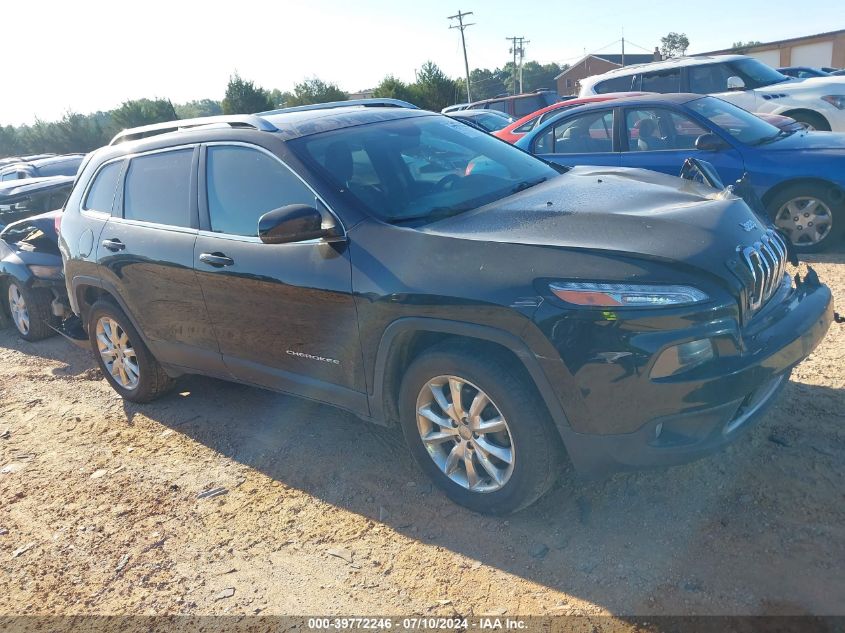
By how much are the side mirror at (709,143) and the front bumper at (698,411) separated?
4091 millimetres

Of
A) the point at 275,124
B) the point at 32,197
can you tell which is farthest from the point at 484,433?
the point at 32,197

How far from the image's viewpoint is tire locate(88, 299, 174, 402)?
187 inches

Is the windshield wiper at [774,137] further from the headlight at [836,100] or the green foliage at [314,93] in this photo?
the green foliage at [314,93]

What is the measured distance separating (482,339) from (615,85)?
990cm

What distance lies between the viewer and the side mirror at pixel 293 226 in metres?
3.14

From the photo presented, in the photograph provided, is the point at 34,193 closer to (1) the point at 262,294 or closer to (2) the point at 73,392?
(2) the point at 73,392

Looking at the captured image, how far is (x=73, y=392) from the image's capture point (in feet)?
18.3

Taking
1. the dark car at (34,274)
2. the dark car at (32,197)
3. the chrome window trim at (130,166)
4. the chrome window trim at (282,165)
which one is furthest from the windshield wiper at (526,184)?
the dark car at (32,197)

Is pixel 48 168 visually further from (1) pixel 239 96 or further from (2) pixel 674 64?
(1) pixel 239 96

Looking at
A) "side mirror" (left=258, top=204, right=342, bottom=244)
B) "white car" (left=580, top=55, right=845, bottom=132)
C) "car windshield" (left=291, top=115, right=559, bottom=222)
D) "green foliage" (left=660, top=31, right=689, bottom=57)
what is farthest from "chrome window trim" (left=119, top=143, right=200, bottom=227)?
"green foliage" (left=660, top=31, right=689, bottom=57)

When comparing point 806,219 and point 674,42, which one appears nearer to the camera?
point 806,219

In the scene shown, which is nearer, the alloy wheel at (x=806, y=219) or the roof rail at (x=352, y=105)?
the roof rail at (x=352, y=105)

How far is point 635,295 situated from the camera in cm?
253

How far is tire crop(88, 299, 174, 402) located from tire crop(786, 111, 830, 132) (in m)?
9.48
